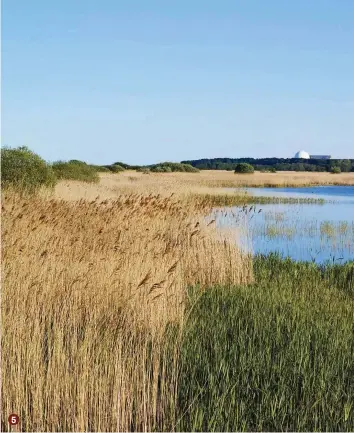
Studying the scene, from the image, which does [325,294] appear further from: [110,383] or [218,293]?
[110,383]

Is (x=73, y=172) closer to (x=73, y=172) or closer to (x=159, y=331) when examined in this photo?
(x=73, y=172)

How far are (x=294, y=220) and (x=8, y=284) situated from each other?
15.7 metres

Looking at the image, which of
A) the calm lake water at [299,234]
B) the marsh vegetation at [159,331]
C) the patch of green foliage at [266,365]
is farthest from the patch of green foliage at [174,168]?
the patch of green foliage at [266,365]

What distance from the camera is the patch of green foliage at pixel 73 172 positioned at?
31.0 metres

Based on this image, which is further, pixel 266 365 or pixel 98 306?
pixel 98 306

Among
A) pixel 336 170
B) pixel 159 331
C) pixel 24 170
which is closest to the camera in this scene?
pixel 159 331

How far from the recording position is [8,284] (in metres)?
5.93

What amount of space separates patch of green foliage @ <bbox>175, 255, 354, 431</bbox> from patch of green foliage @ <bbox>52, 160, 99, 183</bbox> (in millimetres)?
23935

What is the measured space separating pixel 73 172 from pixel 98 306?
26.4 meters

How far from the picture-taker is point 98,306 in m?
5.92

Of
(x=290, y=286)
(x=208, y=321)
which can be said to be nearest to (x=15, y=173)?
(x=290, y=286)

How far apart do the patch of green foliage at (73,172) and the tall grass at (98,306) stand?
2032cm

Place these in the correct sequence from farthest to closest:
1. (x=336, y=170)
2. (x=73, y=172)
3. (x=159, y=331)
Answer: (x=336, y=170) → (x=73, y=172) → (x=159, y=331)

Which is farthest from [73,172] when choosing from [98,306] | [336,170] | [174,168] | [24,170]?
[336,170]
